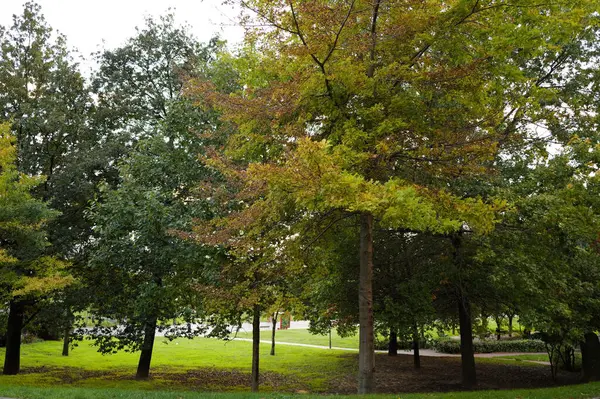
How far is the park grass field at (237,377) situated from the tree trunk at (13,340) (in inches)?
25.0

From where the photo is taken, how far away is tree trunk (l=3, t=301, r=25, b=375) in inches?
686

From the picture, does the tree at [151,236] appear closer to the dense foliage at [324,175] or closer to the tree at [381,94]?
the dense foliage at [324,175]

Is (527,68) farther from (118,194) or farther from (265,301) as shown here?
(118,194)

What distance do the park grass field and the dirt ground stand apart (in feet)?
0.12

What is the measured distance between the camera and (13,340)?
17625mm

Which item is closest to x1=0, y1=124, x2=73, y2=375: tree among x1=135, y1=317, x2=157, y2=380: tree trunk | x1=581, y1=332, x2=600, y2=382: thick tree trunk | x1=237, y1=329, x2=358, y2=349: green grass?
x1=135, y1=317, x2=157, y2=380: tree trunk

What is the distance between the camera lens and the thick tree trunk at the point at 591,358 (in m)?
15.4

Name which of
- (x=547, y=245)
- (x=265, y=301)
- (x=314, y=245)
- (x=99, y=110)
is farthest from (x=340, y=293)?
(x=99, y=110)

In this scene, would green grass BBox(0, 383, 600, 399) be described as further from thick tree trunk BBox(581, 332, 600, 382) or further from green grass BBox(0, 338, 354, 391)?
thick tree trunk BBox(581, 332, 600, 382)

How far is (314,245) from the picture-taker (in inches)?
414

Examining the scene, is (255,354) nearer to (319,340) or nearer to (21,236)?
(21,236)

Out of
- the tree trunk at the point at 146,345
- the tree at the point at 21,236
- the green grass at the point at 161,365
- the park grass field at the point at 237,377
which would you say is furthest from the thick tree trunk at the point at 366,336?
the tree at the point at 21,236

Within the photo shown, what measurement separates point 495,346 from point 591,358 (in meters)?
15.7

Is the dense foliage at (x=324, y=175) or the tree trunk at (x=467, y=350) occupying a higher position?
the dense foliage at (x=324, y=175)
